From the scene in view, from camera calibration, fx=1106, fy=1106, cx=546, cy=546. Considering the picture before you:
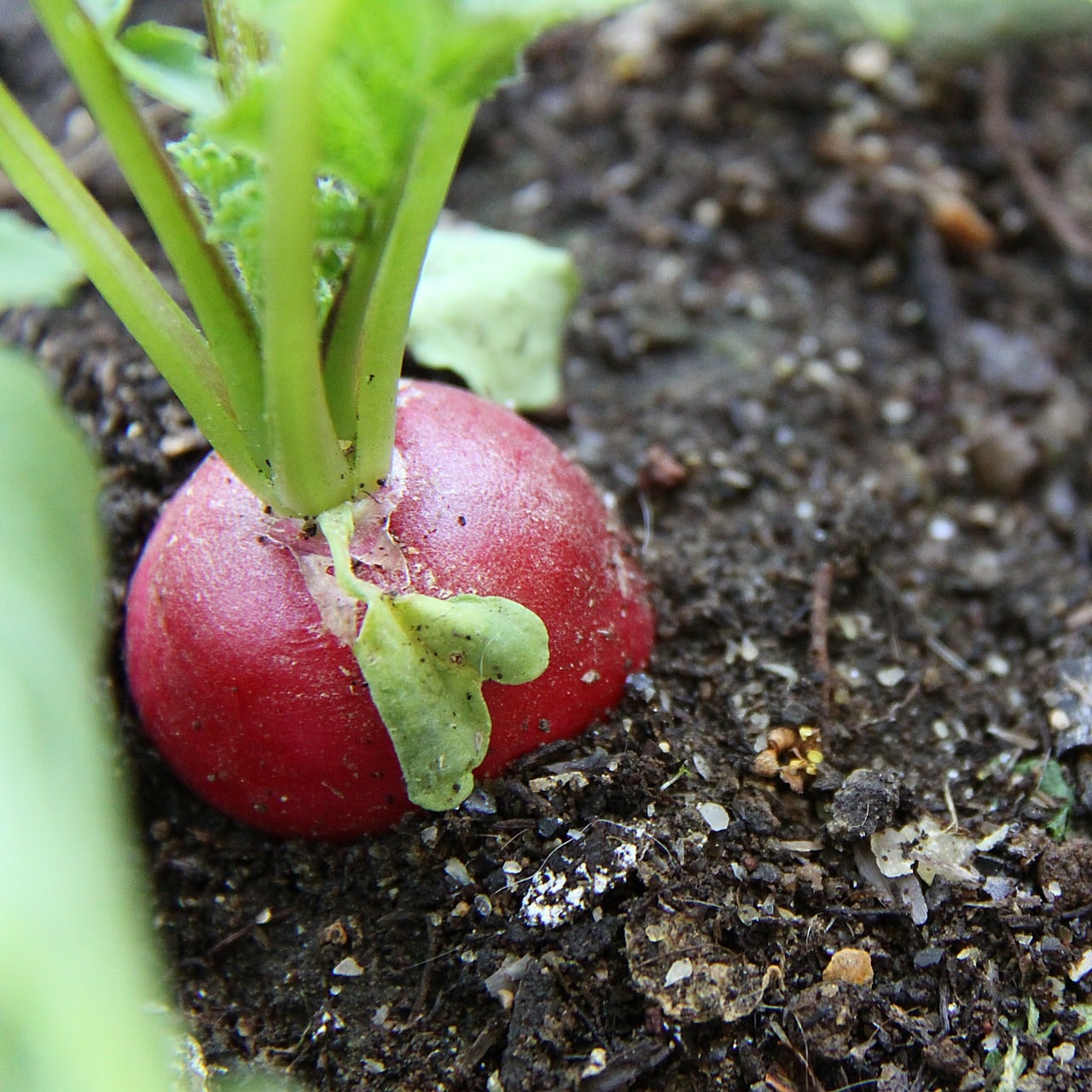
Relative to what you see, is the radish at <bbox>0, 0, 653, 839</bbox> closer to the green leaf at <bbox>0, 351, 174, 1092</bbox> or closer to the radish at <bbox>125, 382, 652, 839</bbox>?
the radish at <bbox>125, 382, 652, 839</bbox>

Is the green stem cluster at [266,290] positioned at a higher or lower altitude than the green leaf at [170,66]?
lower

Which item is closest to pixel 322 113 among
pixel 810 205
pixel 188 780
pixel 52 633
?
pixel 52 633

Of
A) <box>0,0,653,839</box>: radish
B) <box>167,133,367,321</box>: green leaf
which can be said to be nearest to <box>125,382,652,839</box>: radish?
<box>0,0,653,839</box>: radish

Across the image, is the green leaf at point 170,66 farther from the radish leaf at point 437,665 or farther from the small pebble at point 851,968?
the small pebble at point 851,968

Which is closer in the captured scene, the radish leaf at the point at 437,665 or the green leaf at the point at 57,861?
the green leaf at the point at 57,861

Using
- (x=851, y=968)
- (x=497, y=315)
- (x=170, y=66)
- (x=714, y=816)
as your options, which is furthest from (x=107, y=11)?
(x=851, y=968)

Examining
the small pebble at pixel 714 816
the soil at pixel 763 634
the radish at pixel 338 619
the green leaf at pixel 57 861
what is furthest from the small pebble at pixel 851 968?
the green leaf at pixel 57 861

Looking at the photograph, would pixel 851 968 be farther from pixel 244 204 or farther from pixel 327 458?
pixel 244 204
